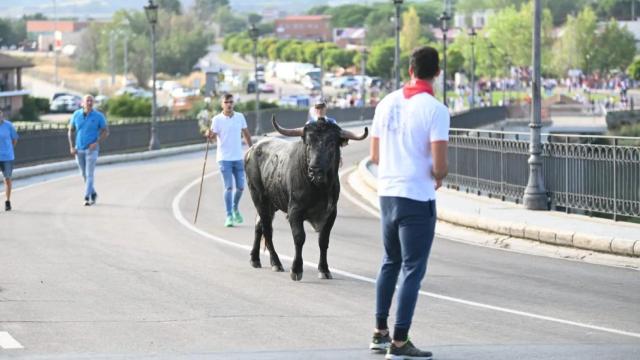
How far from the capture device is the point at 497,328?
11.9 meters

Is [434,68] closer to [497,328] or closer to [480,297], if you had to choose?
[497,328]

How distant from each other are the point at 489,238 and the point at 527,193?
3.39 metres

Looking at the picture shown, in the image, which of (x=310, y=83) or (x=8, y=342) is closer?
(x=8, y=342)

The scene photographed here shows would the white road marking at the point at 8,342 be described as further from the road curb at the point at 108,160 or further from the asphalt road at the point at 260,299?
the road curb at the point at 108,160

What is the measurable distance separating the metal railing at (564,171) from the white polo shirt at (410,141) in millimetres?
10876

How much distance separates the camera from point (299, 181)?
1523 centimetres

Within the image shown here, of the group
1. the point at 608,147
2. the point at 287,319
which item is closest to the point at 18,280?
the point at 287,319

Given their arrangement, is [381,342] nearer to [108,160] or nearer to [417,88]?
[417,88]

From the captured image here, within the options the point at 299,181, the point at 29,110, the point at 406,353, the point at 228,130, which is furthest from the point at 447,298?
the point at 29,110

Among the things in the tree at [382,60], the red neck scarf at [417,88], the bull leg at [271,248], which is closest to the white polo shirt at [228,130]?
the bull leg at [271,248]

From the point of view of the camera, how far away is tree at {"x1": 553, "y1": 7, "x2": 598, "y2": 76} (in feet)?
552

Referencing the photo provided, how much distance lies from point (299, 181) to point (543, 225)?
6.02 m

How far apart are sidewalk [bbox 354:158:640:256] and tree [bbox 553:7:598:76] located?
146 m

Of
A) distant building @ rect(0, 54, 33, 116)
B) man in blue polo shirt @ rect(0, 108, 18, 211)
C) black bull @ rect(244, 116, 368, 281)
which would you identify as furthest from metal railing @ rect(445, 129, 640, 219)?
distant building @ rect(0, 54, 33, 116)
